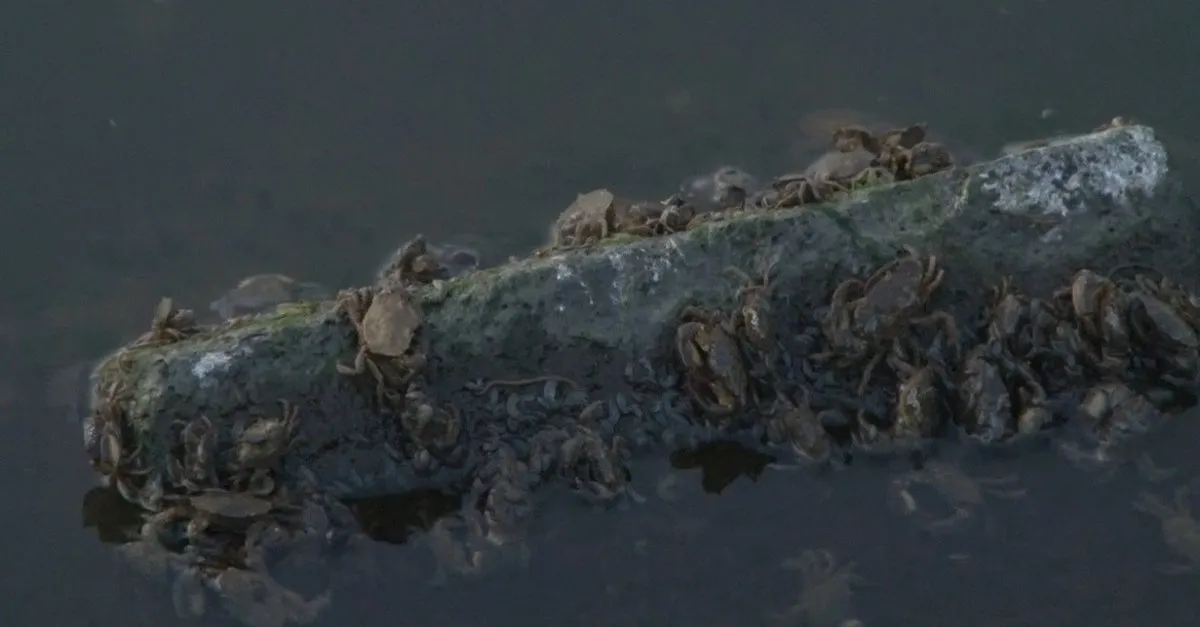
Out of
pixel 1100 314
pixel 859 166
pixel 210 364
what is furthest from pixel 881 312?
pixel 210 364

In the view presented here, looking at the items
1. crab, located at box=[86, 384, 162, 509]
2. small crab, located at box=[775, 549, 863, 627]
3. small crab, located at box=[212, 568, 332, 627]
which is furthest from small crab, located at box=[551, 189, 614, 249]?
crab, located at box=[86, 384, 162, 509]

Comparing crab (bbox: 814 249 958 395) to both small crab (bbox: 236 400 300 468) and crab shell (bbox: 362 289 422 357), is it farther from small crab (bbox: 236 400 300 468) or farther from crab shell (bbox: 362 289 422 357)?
small crab (bbox: 236 400 300 468)

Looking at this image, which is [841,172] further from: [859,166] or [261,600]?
[261,600]

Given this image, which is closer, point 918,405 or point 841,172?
point 918,405

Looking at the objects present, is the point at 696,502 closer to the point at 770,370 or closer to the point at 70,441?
the point at 770,370

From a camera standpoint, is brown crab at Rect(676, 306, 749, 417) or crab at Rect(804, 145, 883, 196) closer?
brown crab at Rect(676, 306, 749, 417)
